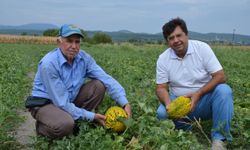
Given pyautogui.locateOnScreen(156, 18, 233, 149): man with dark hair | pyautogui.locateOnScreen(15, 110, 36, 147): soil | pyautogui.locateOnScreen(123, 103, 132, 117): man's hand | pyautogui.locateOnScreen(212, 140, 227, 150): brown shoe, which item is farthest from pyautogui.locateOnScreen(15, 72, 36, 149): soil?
pyautogui.locateOnScreen(212, 140, 227, 150): brown shoe

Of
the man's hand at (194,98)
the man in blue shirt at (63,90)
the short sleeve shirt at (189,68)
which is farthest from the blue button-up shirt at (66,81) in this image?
the man's hand at (194,98)

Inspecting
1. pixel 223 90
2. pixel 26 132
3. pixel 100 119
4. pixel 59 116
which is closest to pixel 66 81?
pixel 59 116

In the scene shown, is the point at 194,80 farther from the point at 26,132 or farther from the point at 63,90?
the point at 26,132

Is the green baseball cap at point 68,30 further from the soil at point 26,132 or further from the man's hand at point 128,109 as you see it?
the soil at point 26,132

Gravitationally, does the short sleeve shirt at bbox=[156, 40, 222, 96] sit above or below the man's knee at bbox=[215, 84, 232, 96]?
above

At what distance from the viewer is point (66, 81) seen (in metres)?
5.21

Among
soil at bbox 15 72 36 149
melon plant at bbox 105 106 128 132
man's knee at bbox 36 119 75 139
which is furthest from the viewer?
soil at bbox 15 72 36 149

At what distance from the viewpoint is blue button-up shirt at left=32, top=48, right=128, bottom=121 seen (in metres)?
4.95

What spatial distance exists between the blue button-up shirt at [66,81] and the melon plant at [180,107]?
625 mm

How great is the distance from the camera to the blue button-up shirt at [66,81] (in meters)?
4.95

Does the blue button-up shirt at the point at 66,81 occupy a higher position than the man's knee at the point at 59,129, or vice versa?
the blue button-up shirt at the point at 66,81

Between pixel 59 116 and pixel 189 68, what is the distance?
1864 millimetres

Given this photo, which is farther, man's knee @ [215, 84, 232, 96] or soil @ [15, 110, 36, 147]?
soil @ [15, 110, 36, 147]

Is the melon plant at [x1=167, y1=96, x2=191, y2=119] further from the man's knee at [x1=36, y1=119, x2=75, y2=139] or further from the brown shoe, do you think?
the man's knee at [x1=36, y1=119, x2=75, y2=139]
